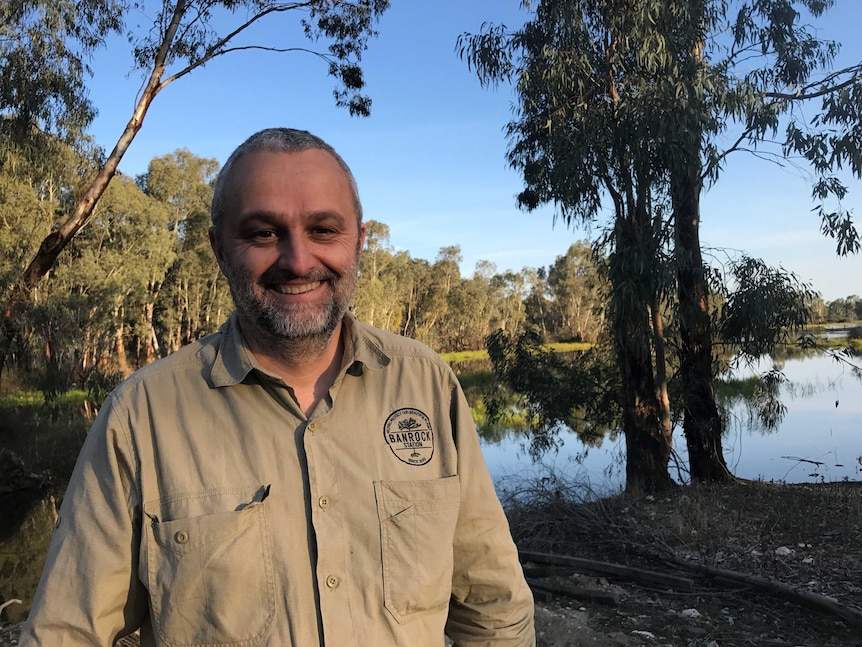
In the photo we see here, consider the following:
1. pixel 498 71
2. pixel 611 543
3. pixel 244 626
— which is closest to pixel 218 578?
pixel 244 626

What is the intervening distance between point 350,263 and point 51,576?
0.72 metres

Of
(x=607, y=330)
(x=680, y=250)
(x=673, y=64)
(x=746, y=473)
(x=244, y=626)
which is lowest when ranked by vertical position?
(x=746, y=473)

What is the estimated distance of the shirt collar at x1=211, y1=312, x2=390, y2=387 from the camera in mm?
1233

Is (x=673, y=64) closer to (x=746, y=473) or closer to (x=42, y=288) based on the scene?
(x=746, y=473)

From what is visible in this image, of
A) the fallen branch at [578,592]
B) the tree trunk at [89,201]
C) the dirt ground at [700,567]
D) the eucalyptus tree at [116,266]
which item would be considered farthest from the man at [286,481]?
the eucalyptus tree at [116,266]

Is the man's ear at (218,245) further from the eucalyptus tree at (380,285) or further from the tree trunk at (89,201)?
the eucalyptus tree at (380,285)

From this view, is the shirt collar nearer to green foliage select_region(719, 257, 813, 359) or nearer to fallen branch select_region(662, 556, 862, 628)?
fallen branch select_region(662, 556, 862, 628)

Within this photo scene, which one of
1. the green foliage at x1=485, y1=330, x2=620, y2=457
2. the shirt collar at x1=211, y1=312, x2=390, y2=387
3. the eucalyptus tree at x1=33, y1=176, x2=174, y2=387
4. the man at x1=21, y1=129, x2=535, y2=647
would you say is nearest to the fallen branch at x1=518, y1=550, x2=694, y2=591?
the green foliage at x1=485, y1=330, x2=620, y2=457

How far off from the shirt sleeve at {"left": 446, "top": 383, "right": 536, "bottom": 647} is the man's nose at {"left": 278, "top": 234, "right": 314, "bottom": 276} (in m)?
0.39

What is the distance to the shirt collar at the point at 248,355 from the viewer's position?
4.05 feet

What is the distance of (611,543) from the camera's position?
237 inches

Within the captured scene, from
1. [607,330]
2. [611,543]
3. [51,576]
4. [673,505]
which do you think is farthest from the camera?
[607,330]

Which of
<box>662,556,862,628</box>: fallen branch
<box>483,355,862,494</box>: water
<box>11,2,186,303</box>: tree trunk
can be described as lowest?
<box>483,355,862,494</box>: water

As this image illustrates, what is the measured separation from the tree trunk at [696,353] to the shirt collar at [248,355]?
749cm
